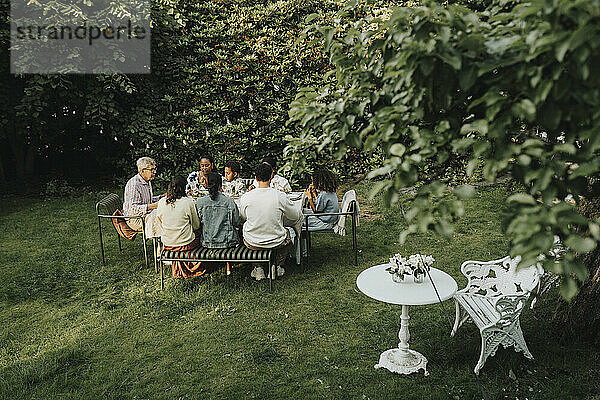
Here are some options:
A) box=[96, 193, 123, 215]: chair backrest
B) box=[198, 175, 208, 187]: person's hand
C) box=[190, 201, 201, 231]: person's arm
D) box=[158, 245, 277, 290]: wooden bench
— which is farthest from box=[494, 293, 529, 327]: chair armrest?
box=[96, 193, 123, 215]: chair backrest

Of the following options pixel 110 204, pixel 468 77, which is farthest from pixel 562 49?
pixel 110 204

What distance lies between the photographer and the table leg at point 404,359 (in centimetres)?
397

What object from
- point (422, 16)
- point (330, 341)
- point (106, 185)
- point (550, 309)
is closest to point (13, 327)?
point (330, 341)

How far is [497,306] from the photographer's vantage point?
377 centimetres

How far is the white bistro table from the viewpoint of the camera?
3.86 metres

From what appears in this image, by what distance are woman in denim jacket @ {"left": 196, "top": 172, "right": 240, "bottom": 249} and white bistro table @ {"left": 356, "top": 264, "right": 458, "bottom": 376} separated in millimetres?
1832

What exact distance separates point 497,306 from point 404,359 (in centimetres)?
83

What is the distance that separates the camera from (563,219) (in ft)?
4.62

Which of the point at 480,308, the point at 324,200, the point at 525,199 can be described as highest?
the point at 525,199

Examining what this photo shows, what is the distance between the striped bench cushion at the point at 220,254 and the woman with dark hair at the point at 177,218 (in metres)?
0.09

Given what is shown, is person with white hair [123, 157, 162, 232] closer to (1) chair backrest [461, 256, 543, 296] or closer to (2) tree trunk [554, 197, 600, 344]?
(1) chair backrest [461, 256, 543, 296]

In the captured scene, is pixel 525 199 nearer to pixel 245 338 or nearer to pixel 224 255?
pixel 245 338

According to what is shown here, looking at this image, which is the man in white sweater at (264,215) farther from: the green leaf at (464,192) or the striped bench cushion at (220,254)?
the green leaf at (464,192)

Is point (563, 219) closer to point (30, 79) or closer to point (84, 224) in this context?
point (84, 224)
